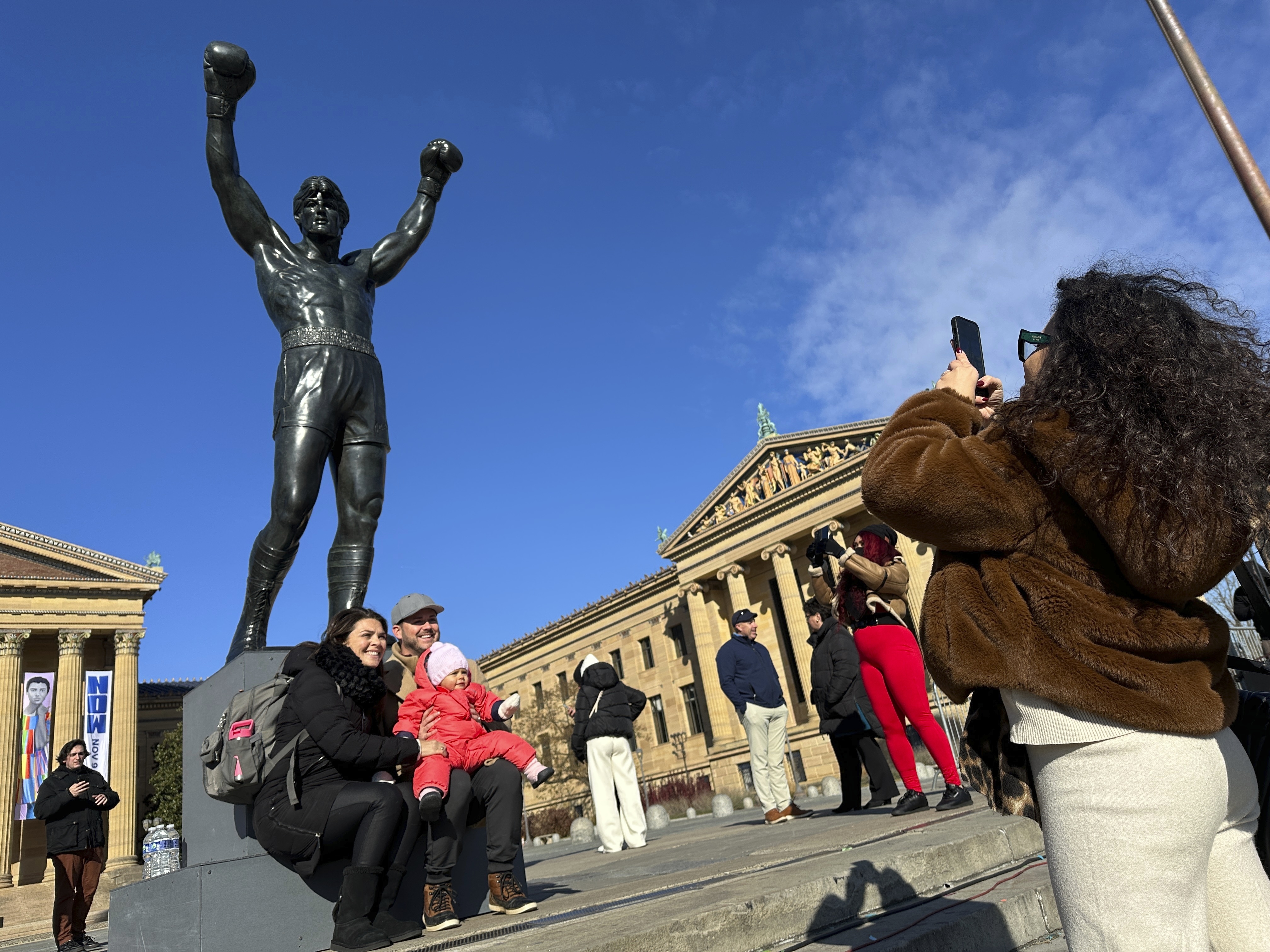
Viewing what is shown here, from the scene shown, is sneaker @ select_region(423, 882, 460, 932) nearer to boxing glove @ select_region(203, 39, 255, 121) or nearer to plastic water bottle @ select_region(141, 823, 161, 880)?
plastic water bottle @ select_region(141, 823, 161, 880)

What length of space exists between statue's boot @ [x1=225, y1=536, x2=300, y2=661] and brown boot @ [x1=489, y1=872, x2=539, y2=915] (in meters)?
1.79

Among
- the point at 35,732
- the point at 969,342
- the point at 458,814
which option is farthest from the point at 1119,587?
the point at 35,732

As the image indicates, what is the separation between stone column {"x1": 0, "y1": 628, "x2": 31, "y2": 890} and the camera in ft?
102

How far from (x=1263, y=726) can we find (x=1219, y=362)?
727mm

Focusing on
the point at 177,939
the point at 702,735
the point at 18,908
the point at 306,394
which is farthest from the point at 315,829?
the point at 702,735

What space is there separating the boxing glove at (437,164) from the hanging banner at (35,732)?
28.4 m

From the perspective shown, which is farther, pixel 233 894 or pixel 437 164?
pixel 437 164

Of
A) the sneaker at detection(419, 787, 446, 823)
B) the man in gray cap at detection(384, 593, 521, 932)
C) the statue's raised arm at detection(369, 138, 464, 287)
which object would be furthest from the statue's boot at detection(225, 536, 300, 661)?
the statue's raised arm at detection(369, 138, 464, 287)

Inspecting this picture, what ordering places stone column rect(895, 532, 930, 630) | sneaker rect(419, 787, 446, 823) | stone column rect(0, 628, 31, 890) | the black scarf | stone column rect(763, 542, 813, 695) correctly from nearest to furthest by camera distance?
1. sneaker rect(419, 787, 446, 823)
2. the black scarf
3. stone column rect(0, 628, 31, 890)
4. stone column rect(895, 532, 930, 630)
5. stone column rect(763, 542, 813, 695)

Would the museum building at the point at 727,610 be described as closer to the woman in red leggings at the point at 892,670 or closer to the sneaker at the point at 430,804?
the woman in red leggings at the point at 892,670

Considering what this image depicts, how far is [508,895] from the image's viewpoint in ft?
12.1

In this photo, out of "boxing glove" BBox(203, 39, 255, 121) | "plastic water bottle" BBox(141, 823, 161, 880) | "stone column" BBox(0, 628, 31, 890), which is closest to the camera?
"boxing glove" BBox(203, 39, 255, 121)

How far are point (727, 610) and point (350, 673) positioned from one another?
40564 millimetres

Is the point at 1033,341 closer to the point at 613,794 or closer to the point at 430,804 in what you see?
the point at 430,804
